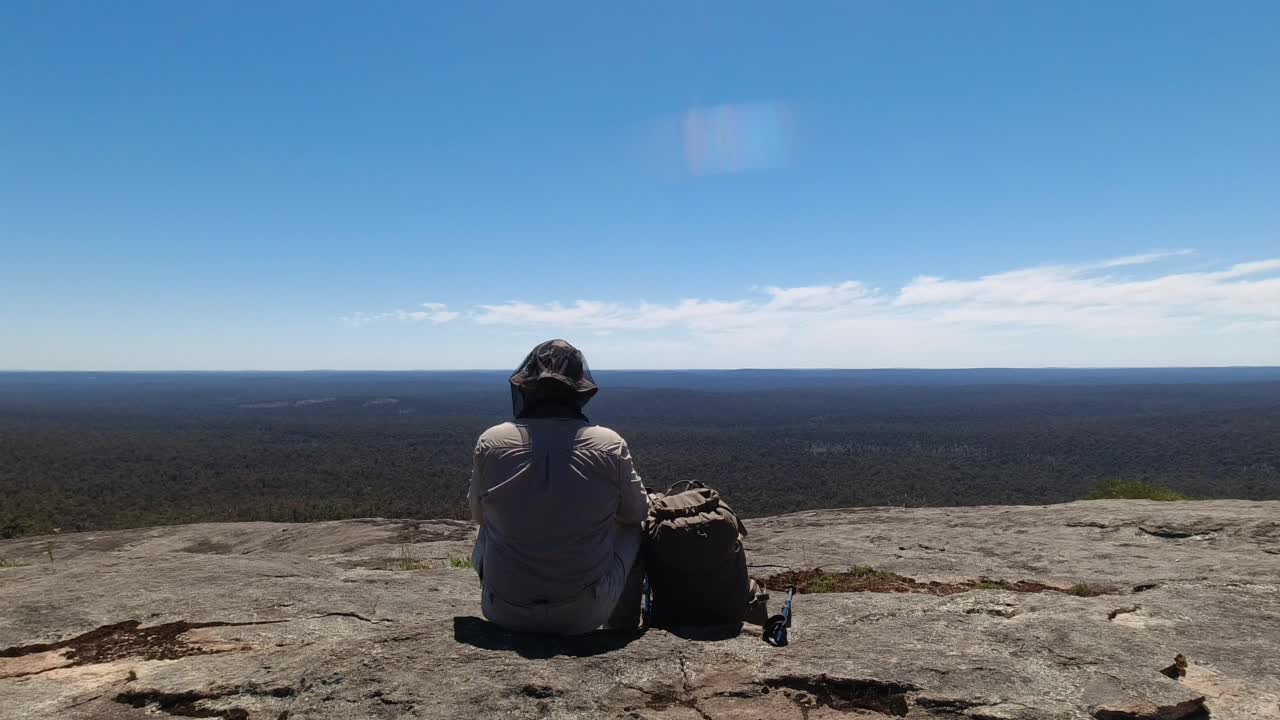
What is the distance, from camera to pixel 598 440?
3.92 metres

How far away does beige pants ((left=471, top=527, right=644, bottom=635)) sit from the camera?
3916mm

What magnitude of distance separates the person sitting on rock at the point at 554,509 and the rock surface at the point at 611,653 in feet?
0.72

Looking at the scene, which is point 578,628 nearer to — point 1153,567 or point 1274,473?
point 1153,567

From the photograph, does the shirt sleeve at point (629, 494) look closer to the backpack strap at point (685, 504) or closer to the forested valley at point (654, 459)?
the backpack strap at point (685, 504)

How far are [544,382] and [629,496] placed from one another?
85 cm

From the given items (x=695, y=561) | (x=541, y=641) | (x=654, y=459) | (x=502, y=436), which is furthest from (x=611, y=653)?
(x=654, y=459)

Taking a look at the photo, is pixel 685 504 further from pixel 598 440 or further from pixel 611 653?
pixel 611 653

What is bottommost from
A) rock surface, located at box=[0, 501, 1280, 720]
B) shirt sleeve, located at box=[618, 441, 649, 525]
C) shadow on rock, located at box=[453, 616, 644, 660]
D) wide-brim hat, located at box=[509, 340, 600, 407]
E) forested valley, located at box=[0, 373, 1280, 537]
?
forested valley, located at box=[0, 373, 1280, 537]

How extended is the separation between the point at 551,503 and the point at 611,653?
91cm

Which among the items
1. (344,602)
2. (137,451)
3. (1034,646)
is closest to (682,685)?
(1034,646)

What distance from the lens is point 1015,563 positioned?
27.4 feet

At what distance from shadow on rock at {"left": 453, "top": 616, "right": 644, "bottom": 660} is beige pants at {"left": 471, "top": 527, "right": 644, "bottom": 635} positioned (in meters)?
0.05

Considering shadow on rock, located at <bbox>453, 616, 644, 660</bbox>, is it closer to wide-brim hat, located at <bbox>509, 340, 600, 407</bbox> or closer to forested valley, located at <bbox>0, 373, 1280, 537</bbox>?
wide-brim hat, located at <bbox>509, 340, 600, 407</bbox>

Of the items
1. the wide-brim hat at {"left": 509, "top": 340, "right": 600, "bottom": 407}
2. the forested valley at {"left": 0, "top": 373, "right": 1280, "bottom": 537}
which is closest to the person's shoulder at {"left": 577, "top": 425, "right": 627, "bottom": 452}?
the wide-brim hat at {"left": 509, "top": 340, "right": 600, "bottom": 407}
